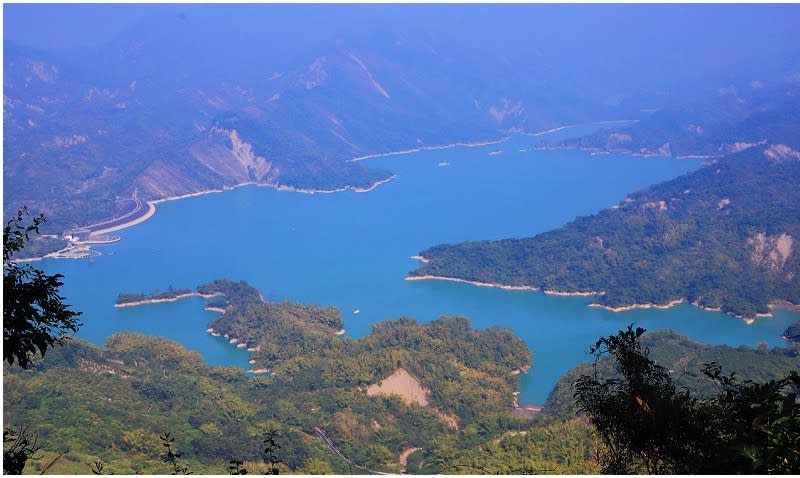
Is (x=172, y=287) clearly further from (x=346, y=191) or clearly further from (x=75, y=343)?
(x=346, y=191)

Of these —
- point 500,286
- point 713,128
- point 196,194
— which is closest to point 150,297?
point 500,286

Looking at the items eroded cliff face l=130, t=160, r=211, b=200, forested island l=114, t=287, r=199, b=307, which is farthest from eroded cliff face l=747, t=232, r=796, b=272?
eroded cliff face l=130, t=160, r=211, b=200

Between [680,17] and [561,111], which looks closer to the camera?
[561,111]

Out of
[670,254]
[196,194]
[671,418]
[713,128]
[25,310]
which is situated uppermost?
[713,128]

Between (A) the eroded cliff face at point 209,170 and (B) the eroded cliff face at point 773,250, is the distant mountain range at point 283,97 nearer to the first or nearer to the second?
(A) the eroded cliff face at point 209,170

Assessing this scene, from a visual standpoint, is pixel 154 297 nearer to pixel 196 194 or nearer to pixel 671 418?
pixel 196 194

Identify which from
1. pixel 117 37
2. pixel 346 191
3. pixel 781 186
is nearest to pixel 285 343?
pixel 781 186
